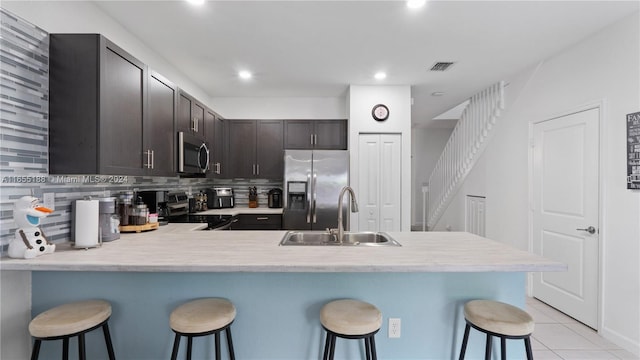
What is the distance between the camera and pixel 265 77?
146 inches

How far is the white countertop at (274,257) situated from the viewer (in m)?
1.41

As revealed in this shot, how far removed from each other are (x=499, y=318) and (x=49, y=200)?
271cm

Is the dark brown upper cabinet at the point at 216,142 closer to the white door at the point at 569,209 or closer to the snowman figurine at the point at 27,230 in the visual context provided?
the snowman figurine at the point at 27,230

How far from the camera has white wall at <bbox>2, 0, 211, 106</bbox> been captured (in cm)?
168

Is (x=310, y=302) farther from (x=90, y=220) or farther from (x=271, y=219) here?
(x=271, y=219)

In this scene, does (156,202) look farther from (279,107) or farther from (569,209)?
(569,209)

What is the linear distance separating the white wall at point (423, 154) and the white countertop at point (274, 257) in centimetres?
599

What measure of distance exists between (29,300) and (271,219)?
2.45 meters

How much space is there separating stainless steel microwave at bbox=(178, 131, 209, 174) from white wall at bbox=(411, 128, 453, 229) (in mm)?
5862

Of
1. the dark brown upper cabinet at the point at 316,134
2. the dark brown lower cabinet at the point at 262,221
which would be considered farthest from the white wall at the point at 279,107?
the dark brown lower cabinet at the point at 262,221

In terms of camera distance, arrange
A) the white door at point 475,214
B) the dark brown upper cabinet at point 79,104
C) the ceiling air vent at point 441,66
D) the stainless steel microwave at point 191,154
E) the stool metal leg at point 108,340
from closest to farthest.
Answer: the stool metal leg at point 108,340, the dark brown upper cabinet at point 79,104, the stainless steel microwave at point 191,154, the ceiling air vent at point 441,66, the white door at point 475,214

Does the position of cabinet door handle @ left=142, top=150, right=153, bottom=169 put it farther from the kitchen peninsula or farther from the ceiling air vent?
the ceiling air vent

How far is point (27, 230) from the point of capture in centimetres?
151

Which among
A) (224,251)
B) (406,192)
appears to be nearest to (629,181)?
(406,192)
